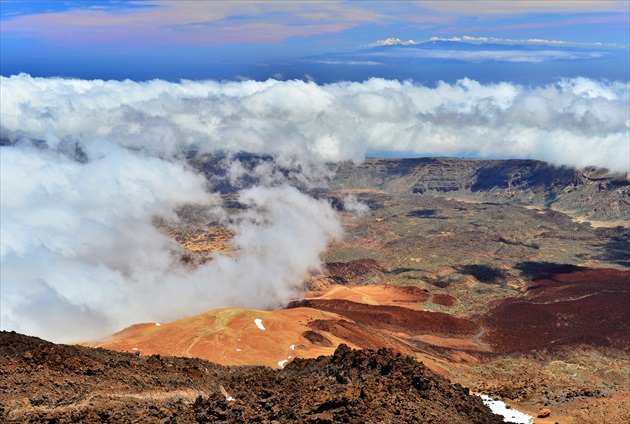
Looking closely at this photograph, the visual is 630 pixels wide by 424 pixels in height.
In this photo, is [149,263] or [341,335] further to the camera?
[149,263]

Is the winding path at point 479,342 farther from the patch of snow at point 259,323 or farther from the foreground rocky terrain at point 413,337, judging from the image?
the patch of snow at point 259,323

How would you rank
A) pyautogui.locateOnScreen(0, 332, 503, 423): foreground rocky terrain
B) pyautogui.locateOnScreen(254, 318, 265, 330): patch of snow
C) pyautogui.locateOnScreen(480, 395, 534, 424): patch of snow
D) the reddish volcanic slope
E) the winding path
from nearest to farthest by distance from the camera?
pyautogui.locateOnScreen(0, 332, 503, 423): foreground rocky terrain < pyautogui.locateOnScreen(480, 395, 534, 424): patch of snow < pyautogui.locateOnScreen(254, 318, 265, 330): patch of snow < the winding path < the reddish volcanic slope

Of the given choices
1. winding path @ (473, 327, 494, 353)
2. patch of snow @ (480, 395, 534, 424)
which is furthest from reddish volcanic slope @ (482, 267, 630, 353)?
patch of snow @ (480, 395, 534, 424)

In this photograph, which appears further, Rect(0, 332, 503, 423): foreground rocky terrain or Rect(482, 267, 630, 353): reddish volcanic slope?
Rect(482, 267, 630, 353): reddish volcanic slope

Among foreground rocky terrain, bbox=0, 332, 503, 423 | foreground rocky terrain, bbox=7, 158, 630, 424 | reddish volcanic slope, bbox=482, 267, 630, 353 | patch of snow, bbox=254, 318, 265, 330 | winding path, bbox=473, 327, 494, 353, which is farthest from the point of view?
reddish volcanic slope, bbox=482, 267, 630, 353

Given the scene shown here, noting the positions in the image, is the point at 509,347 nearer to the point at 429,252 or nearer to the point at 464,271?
the point at 464,271

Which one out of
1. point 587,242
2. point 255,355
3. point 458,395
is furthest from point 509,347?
point 587,242

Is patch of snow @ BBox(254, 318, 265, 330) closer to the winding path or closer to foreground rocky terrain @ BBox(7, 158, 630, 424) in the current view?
foreground rocky terrain @ BBox(7, 158, 630, 424)
